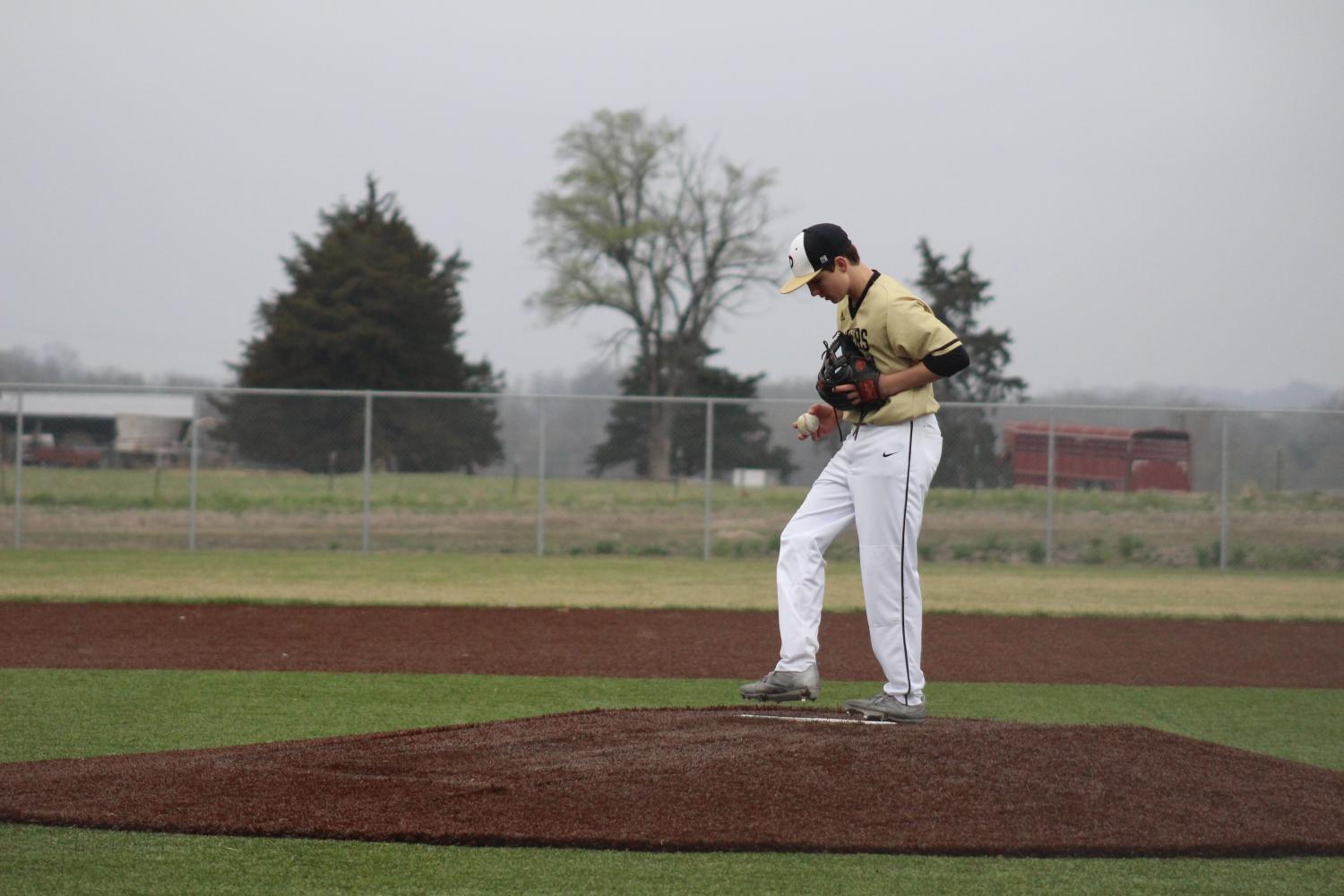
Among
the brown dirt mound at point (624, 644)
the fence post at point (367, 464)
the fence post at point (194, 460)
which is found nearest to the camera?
the brown dirt mound at point (624, 644)

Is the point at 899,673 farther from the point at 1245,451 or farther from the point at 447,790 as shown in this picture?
the point at 1245,451

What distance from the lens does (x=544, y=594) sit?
1407cm

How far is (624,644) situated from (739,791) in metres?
5.89

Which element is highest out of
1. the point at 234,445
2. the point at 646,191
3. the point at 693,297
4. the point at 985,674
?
the point at 646,191

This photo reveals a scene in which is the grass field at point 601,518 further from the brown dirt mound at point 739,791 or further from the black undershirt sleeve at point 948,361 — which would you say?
the brown dirt mound at point 739,791

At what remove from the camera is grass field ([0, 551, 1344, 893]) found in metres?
3.85

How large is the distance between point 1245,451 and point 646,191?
91.0 ft

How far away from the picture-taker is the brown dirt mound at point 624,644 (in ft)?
29.9

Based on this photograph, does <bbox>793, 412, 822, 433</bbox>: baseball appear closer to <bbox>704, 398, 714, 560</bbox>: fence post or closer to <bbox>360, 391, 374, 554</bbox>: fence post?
<bbox>704, 398, 714, 560</bbox>: fence post

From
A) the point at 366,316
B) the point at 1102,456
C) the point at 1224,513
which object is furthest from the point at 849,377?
the point at 366,316

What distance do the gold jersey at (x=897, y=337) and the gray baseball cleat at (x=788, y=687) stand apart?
1.05 metres

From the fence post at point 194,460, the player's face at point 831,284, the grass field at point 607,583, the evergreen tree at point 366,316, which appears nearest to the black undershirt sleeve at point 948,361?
the player's face at point 831,284

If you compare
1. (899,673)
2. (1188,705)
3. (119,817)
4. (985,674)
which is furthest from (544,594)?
(119,817)

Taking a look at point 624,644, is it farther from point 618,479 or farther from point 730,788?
point 618,479
